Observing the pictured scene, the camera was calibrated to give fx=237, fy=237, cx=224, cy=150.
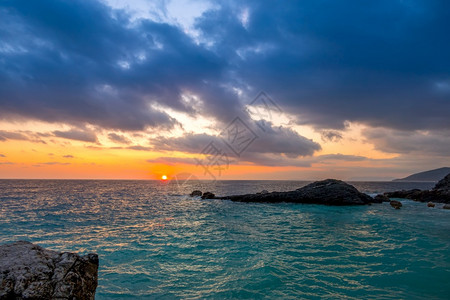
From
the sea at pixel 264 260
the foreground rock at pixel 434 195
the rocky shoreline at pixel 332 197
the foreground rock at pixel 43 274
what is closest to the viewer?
the foreground rock at pixel 43 274

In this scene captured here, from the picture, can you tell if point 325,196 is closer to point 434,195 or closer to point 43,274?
point 434,195

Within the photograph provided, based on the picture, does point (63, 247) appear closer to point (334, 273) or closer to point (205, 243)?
point (205, 243)

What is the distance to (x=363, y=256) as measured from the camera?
14828 millimetres

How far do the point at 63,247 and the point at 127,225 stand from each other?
32.0 feet

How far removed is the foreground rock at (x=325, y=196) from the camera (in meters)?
49.7

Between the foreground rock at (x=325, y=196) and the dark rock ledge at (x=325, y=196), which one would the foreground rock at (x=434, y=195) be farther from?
the foreground rock at (x=325, y=196)

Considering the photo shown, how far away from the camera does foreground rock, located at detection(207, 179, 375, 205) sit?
163 ft

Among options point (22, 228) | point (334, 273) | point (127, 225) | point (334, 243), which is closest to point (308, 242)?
point (334, 243)

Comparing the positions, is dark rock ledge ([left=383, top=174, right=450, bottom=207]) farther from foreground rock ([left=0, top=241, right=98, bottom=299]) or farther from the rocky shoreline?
foreground rock ([left=0, top=241, right=98, bottom=299])

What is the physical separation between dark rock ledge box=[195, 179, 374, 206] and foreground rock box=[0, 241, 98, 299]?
167ft

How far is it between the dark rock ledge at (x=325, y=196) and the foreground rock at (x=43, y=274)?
167 feet

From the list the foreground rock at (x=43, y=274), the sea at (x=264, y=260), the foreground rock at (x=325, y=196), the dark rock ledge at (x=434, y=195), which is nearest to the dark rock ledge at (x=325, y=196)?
the foreground rock at (x=325, y=196)

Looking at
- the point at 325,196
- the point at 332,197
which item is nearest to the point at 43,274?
the point at 332,197

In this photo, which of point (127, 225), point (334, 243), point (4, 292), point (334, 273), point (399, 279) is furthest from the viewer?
point (127, 225)
